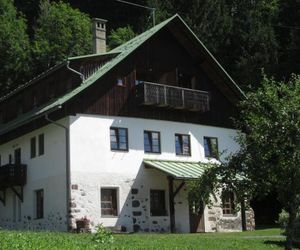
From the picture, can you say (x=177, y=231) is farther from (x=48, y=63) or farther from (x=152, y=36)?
(x=48, y=63)

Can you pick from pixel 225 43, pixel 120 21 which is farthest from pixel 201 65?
pixel 120 21

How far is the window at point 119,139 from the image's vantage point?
3085 cm

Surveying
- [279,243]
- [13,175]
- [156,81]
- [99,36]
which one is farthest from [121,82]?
[279,243]

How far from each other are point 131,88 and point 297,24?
2416cm

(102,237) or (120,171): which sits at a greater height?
(120,171)

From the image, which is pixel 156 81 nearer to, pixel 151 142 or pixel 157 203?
pixel 151 142

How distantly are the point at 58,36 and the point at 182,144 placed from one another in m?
24.1

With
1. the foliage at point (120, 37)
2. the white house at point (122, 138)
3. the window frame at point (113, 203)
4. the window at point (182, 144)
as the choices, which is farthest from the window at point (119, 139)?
the foliage at point (120, 37)

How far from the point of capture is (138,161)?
3148 cm

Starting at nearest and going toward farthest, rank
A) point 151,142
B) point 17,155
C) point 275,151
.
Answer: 1. point 275,151
2. point 151,142
3. point 17,155

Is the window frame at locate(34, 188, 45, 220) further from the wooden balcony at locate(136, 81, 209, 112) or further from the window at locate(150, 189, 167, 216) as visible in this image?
the wooden balcony at locate(136, 81, 209, 112)

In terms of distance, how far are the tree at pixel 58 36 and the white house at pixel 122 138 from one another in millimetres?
15732

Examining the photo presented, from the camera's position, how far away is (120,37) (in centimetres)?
5300

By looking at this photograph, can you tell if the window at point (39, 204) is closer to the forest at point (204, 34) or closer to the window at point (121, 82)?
the window at point (121, 82)
